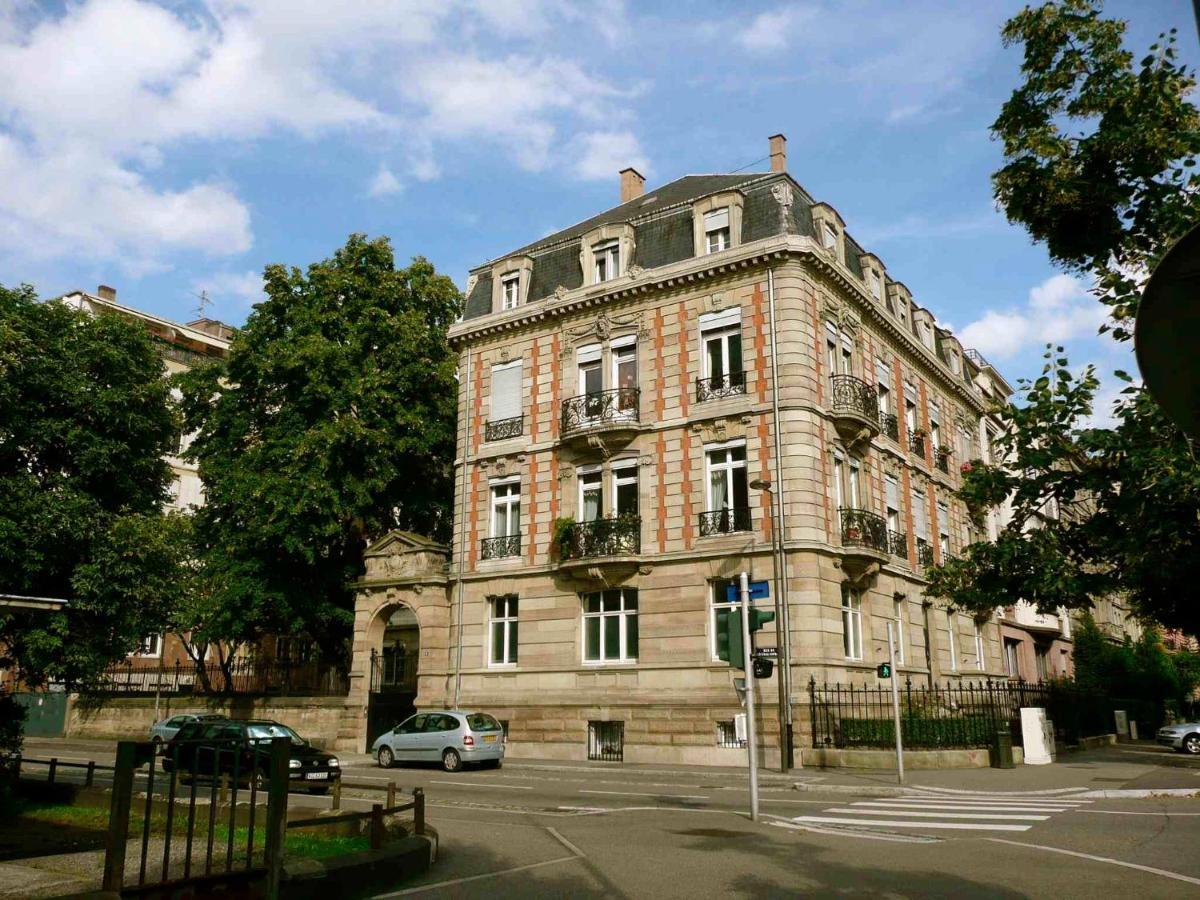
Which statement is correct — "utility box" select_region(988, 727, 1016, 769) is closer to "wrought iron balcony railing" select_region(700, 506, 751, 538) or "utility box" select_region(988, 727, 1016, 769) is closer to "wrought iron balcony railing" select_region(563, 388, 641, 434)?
"wrought iron balcony railing" select_region(700, 506, 751, 538)

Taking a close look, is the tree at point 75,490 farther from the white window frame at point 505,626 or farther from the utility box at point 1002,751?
the utility box at point 1002,751

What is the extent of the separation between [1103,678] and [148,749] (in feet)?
168

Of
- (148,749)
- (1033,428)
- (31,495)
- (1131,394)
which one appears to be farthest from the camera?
(31,495)

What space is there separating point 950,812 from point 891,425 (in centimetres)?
1936

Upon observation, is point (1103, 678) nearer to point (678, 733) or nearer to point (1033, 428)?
point (678, 733)

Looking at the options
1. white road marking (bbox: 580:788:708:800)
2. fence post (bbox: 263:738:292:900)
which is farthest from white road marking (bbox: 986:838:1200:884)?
fence post (bbox: 263:738:292:900)

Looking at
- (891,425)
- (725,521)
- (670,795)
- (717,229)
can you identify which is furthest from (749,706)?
(891,425)

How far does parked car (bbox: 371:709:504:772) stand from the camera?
25156mm

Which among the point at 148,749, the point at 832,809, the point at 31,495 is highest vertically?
the point at 31,495

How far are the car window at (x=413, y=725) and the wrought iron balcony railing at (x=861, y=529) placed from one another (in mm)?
12328

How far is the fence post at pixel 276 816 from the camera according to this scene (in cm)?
723

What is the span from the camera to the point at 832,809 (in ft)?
52.7

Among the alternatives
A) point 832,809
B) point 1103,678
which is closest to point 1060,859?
point 832,809

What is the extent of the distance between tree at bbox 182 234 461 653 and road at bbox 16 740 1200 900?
50.3 feet
